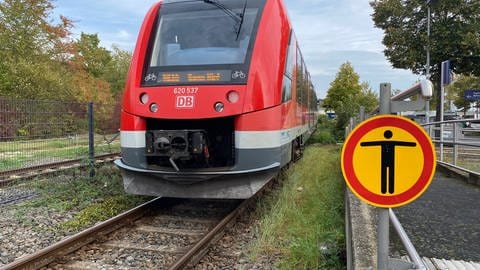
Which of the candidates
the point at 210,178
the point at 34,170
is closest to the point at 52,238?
the point at 210,178

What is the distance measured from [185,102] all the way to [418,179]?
3.73 metres

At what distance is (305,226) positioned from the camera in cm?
537

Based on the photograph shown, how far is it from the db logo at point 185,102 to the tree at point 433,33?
Result: 16.0 m

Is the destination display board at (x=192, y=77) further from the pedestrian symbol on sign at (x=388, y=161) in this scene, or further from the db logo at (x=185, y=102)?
the pedestrian symbol on sign at (x=388, y=161)

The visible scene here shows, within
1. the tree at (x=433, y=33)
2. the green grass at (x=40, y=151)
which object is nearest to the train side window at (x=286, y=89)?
the green grass at (x=40, y=151)

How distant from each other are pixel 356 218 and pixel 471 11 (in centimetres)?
1893

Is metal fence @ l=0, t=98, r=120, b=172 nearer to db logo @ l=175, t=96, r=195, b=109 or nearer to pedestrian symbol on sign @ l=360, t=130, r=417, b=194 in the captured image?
db logo @ l=175, t=96, r=195, b=109

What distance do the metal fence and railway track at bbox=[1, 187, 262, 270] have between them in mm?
3596

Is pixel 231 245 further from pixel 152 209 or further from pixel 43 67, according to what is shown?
pixel 43 67

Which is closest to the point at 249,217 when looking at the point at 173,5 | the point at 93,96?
the point at 173,5

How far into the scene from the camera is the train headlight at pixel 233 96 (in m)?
5.56

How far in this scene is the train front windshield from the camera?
5.85m

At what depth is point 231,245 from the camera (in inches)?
199

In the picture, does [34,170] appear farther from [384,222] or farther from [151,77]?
[384,222]
